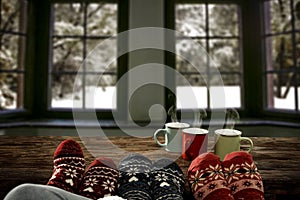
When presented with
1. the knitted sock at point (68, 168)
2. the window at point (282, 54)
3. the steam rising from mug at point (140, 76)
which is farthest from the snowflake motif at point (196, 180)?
the window at point (282, 54)

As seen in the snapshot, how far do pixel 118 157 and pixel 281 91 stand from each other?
150 cm

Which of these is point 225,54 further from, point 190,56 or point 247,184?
point 247,184

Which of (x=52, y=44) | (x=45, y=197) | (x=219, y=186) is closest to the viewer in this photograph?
(x=45, y=197)

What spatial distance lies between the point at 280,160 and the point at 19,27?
188 cm

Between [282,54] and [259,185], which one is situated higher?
[282,54]

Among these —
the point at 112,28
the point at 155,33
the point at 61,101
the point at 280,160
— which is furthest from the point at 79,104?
the point at 280,160

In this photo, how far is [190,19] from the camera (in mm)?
1942

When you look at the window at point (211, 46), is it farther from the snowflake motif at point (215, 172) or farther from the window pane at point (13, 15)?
the snowflake motif at point (215, 172)

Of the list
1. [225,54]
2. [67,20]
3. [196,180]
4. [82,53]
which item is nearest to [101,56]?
[82,53]

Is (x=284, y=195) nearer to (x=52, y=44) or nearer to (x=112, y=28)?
(x=112, y=28)

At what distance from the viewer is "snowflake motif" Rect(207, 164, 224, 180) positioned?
2.12 ft

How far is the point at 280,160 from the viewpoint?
0.80 metres

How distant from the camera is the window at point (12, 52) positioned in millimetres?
1766

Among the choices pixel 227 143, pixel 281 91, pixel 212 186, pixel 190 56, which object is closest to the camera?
pixel 212 186
